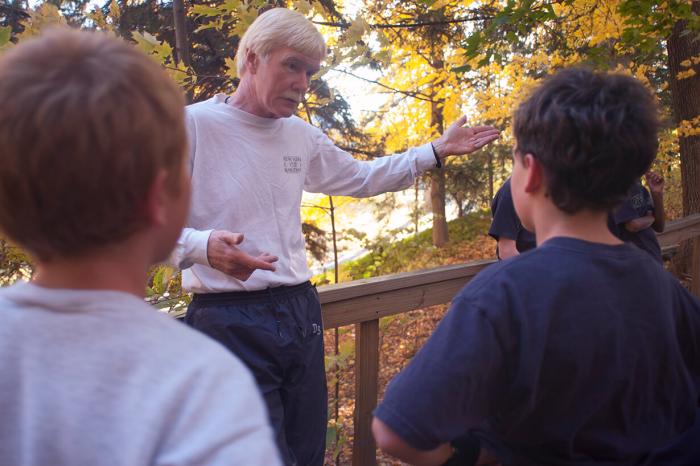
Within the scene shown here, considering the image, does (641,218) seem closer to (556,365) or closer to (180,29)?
(556,365)

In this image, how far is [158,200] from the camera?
0.81 metres

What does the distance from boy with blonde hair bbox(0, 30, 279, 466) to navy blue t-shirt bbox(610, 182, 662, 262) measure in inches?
93.3

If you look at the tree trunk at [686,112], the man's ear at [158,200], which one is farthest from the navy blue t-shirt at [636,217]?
the tree trunk at [686,112]

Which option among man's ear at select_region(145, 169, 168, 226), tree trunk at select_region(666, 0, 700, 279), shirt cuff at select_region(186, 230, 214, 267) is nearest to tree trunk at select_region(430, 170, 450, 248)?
tree trunk at select_region(666, 0, 700, 279)

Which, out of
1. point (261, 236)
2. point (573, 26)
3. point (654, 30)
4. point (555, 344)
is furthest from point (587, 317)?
point (573, 26)

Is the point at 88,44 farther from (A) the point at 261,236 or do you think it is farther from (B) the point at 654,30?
(B) the point at 654,30

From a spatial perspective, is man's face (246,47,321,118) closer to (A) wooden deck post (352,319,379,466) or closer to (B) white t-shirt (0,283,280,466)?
(A) wooden deck post (352,319,379,466)

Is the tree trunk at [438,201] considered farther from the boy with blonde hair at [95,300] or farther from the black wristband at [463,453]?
the boy with blonde hair at [95,300]

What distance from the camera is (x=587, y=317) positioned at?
1.12 metres

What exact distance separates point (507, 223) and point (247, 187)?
4.44 ft

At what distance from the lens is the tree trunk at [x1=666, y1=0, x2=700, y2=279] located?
6.52 m

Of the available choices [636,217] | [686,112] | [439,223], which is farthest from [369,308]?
[439,223]

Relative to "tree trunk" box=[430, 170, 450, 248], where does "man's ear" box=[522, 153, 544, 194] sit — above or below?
above

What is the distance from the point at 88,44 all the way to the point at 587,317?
0.98 meters
